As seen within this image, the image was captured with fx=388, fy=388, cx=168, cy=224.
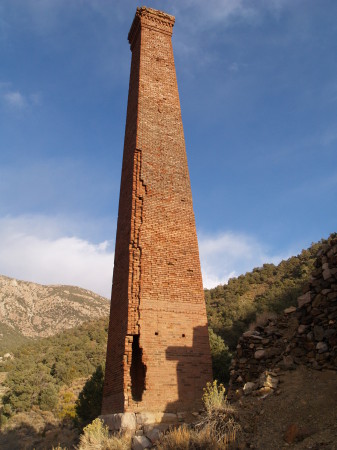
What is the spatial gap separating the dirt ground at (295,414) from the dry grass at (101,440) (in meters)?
2.27

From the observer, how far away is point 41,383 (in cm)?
3178

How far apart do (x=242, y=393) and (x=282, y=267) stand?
3052 cm

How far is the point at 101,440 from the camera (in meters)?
7.59

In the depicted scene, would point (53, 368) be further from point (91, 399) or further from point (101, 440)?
point (101, 440)

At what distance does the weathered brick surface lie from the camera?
8.64 metres

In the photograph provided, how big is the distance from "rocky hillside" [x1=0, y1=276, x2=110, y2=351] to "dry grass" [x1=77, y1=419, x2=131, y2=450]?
1646 inches

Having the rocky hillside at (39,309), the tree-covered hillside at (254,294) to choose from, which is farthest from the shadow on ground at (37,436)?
the rocky hillside at (39,309)

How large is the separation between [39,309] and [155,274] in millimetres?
53500

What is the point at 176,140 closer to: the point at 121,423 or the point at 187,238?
the point at 187,238

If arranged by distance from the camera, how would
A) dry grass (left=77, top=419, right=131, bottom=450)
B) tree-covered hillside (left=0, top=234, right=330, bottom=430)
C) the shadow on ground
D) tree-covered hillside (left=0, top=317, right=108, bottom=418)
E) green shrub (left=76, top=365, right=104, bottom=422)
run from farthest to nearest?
1. tree-covered hillside (left=0, top=317, right=108, bottom=418)
2. tree-covered hillside (left=0, top=234, right=330, bottom=430)
3. green shrub (left=76, top=365, right=104, bottom=422)
4. the shadow on ground
5. dry grass (left=77, top=419, right=131, bottom=450)

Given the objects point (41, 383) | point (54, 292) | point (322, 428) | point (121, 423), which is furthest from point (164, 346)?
point (54, 292)

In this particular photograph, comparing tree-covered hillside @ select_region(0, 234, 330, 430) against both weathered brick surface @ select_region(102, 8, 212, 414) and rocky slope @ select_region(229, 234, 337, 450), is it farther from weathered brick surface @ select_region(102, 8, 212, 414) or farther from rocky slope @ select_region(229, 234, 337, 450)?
weathered brick surface @ select_region(102, 8, 212, 414)

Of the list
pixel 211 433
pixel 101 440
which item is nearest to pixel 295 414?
pixel 211 433

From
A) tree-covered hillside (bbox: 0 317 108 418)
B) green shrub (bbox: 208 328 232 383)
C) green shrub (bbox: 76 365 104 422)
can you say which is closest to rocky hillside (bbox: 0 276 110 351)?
tree-covered hillside (bbox: 0 317 108 418)
